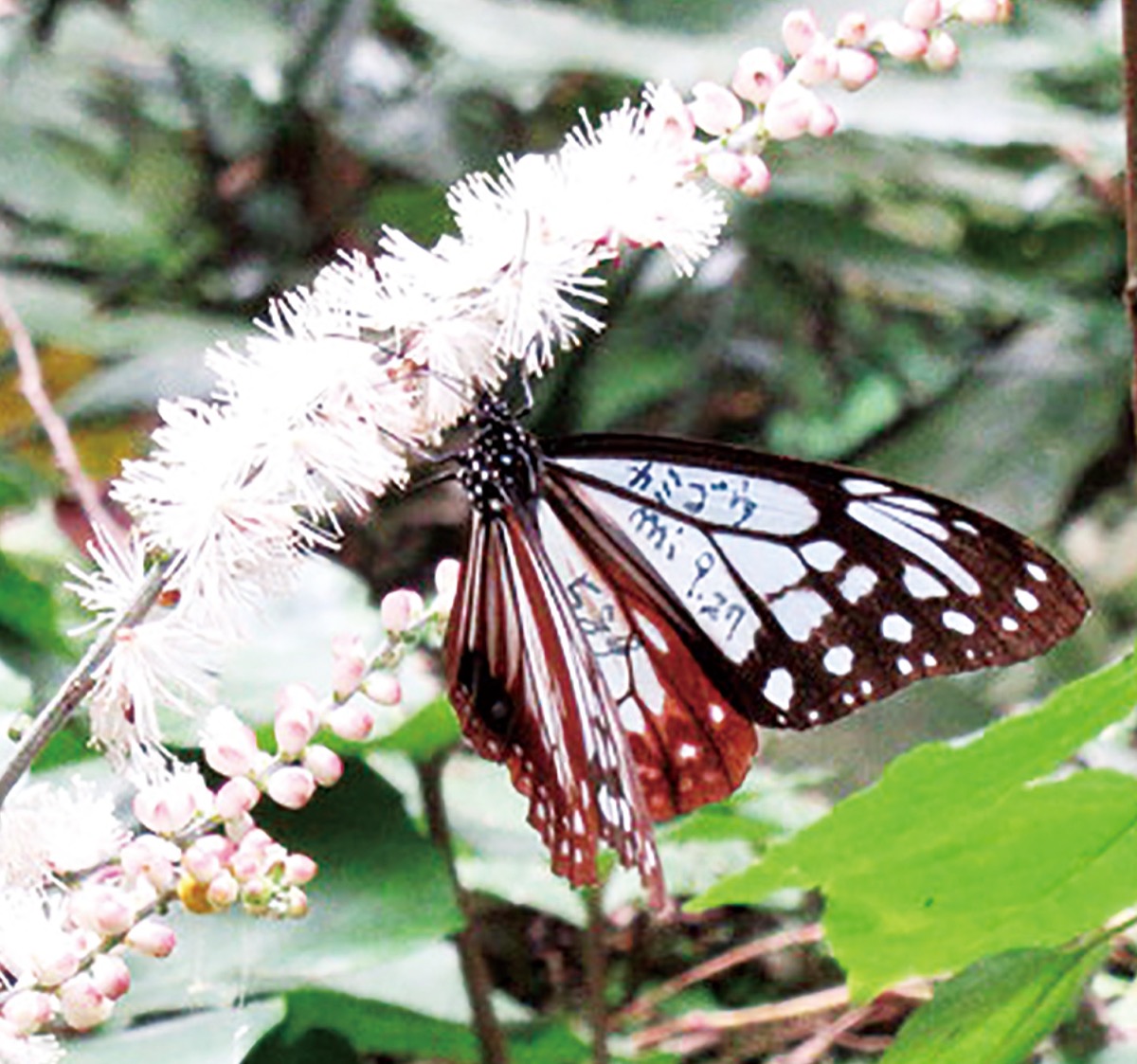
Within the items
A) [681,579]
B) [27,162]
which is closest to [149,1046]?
[681,579]

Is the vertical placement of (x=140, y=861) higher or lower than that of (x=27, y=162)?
lower

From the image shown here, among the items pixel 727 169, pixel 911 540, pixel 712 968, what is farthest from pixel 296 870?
pixel 712 968

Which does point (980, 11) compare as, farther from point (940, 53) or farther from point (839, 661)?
point (839, 661)

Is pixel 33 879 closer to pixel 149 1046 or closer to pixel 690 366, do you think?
pixel 149 1046

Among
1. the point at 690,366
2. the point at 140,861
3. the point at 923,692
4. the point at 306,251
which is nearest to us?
the point at 140,861

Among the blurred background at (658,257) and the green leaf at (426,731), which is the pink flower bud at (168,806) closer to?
the green leaf at (426,731)

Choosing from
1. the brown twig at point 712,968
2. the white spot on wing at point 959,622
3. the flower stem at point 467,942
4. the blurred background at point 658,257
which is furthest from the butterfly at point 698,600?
the blurred background at point 658,257

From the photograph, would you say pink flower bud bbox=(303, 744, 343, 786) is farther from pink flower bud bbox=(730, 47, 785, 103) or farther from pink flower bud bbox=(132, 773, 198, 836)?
pink flower bud bbox=(730, 47, 785, 103)
